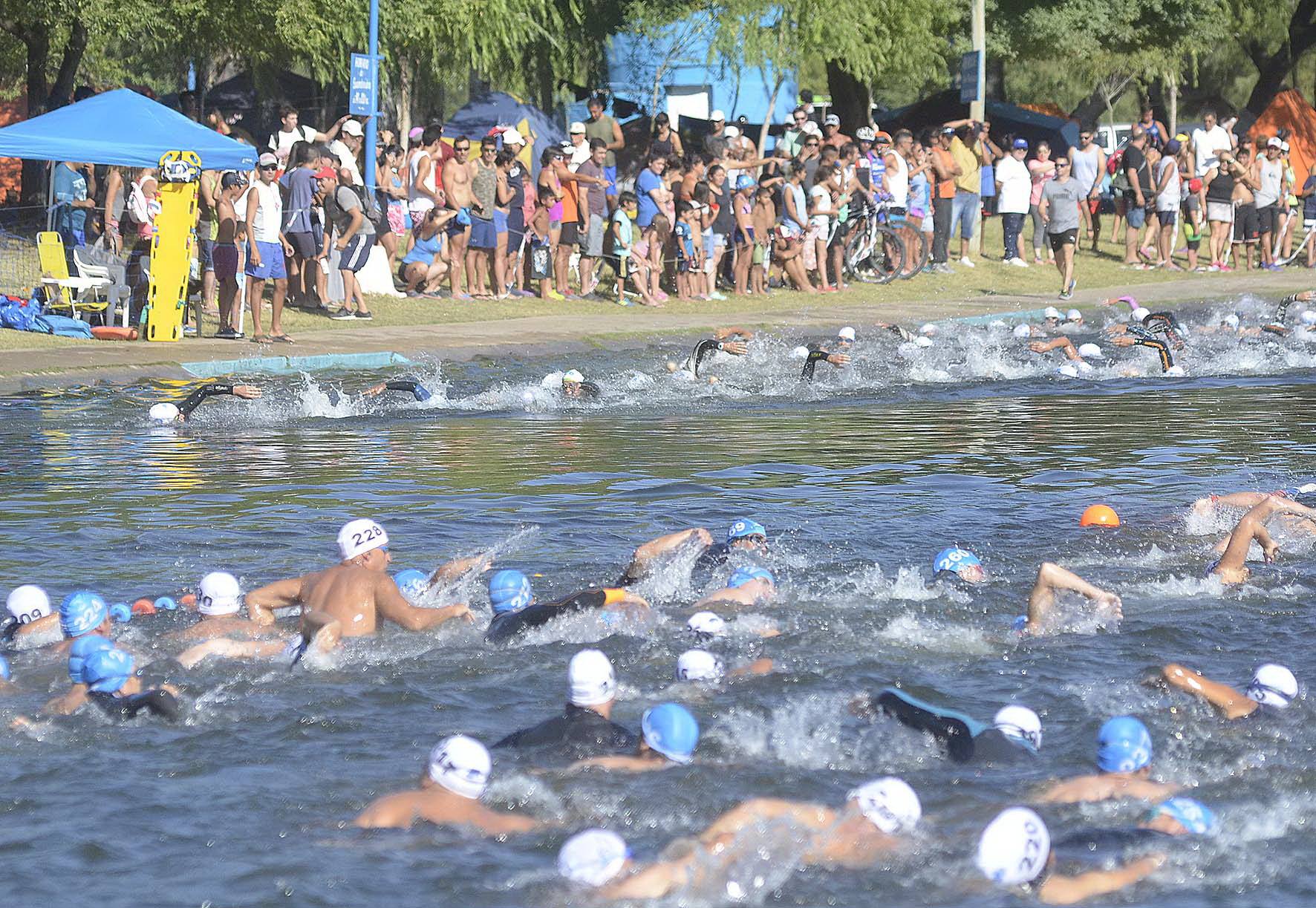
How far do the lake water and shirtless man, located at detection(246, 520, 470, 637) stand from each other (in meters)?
0.15

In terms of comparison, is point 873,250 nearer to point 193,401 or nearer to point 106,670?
point 193,401

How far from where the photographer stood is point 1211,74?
61312mm

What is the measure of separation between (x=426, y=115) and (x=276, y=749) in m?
26.5

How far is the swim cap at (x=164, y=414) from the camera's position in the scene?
15617 mm

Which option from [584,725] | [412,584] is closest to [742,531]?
[412,584]

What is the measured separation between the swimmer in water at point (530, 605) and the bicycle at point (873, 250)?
17.4m

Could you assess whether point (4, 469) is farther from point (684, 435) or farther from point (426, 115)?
point (426, 115)

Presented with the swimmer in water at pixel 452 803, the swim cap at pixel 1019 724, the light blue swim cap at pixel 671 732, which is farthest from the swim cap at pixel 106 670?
the swim cap at pixel 1019 724

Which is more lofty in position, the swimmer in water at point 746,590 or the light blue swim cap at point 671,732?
the swimmer in water at point 746,590

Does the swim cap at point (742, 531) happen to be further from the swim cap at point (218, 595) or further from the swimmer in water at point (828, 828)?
the swimmer in water at point (828, 828)

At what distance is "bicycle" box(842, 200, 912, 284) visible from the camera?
26422mm

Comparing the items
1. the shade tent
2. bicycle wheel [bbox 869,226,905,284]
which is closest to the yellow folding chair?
the shade tent

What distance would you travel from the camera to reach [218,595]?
953cm

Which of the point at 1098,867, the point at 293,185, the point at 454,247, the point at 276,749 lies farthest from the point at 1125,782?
the point at 454,247
